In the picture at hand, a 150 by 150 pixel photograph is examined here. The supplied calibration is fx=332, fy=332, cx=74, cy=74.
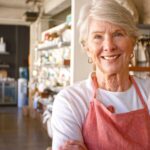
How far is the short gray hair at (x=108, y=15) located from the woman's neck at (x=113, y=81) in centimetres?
18

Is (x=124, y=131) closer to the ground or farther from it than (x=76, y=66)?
closer to the ground

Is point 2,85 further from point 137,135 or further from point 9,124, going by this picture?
point 137,135

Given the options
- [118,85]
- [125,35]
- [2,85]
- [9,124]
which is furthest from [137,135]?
[2,85]

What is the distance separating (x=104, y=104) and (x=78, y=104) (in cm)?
11

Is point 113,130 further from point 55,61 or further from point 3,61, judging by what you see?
point 3,61

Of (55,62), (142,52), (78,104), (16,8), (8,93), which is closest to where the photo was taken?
(78,104)

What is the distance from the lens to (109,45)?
128 cm

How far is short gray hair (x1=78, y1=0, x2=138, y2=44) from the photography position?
49.9 inches

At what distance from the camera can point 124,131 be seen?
1288 mm

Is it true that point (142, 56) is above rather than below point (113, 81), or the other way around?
above

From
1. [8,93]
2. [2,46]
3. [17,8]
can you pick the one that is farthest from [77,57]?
[2,46]

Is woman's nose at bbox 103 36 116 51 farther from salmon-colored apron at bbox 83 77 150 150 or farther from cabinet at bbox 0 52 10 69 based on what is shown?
cabinet at bbox 0 52 10 69

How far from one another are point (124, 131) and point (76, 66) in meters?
2.91

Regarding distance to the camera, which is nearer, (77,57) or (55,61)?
(77,57)
